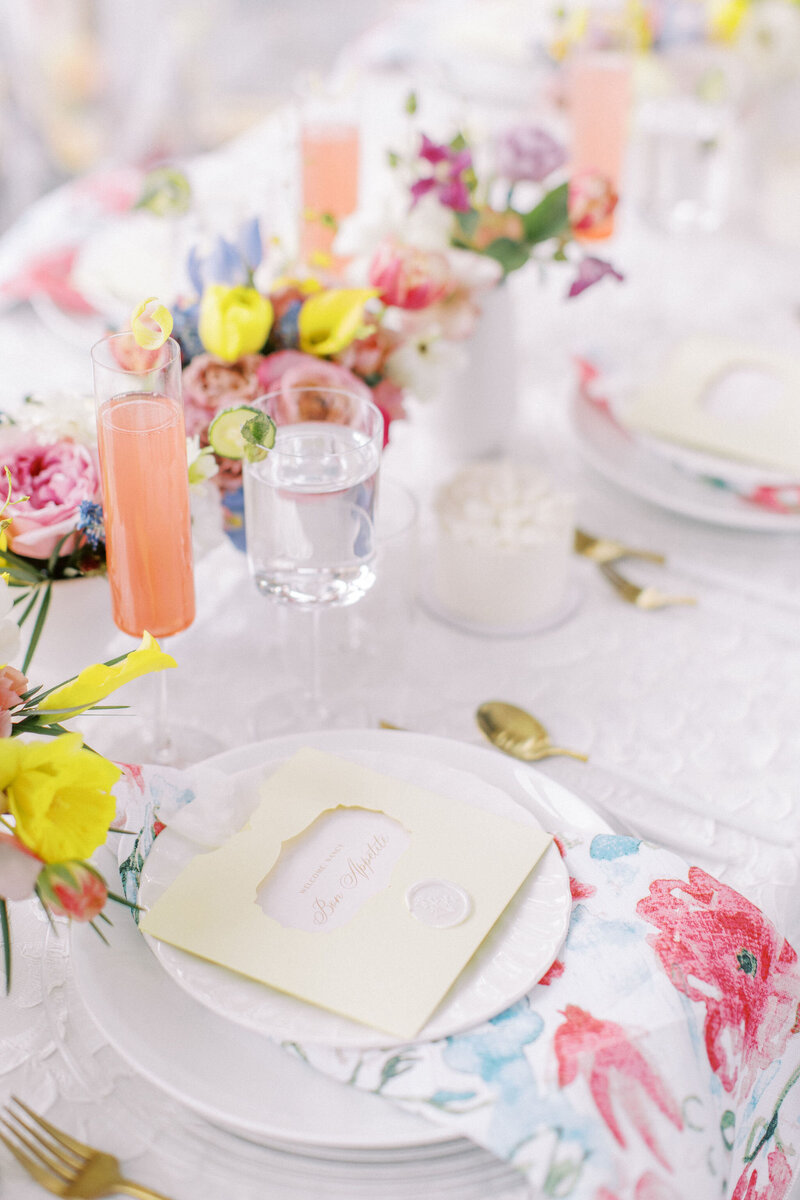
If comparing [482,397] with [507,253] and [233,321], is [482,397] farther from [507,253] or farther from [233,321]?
[233,321]

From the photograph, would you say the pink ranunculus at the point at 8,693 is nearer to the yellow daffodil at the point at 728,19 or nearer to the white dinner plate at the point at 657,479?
the white dinner plate at the point at 657,479

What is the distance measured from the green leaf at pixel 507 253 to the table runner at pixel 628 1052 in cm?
68

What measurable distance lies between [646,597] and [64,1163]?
27.8 inches

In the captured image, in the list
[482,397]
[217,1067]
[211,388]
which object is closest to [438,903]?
[217,1067]

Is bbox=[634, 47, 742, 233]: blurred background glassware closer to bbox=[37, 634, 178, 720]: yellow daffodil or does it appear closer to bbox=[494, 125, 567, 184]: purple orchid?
bbox=[494, 125, 567, 184]: purple orchid

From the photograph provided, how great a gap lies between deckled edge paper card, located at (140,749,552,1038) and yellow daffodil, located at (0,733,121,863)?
10 cm

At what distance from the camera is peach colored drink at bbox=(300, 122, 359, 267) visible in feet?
4.53

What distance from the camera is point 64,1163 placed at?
22.1 inches

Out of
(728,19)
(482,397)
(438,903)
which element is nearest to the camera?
(438,903)

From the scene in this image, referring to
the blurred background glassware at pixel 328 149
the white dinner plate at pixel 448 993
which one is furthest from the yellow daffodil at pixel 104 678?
the blurred background glassware at pixel 328 149

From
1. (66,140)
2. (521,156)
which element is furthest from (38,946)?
(66,140)

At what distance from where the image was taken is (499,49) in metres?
2.09

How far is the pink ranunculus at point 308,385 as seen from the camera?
854 millimetres

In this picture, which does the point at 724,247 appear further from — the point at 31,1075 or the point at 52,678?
the point at 31,1075
